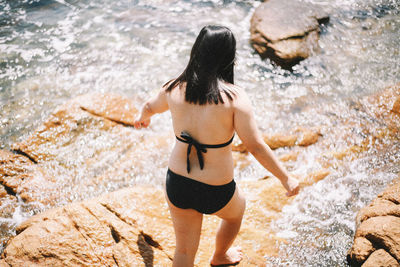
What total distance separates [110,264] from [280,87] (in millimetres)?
4616

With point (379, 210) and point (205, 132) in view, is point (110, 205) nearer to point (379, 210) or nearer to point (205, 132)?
point (205, 132)

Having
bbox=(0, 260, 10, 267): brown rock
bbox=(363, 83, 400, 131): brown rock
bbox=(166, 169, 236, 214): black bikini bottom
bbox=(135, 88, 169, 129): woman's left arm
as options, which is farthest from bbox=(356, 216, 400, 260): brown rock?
bbox=(0, 260, 10, 267): brown rock

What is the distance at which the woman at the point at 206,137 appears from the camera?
1840 millimetres

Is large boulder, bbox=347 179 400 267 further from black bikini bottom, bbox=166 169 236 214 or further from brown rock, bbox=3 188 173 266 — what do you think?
brown rock, bbox=3 188 173 266

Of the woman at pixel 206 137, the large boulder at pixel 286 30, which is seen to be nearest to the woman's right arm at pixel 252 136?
the woman at pixel 206 137

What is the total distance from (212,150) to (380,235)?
5.67 ft

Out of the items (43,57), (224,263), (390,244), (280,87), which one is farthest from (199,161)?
(43,57)

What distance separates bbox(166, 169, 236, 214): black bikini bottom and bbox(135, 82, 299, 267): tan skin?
1.6 inches

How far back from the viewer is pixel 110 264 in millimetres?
2594

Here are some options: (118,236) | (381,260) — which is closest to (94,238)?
(118,236)

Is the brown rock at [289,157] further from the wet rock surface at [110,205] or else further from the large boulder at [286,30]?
the large boulder at [286,30]

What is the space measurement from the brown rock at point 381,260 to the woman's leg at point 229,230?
3.61 ft

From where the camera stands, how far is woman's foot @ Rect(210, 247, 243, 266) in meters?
2.72

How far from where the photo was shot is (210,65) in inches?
71.7
